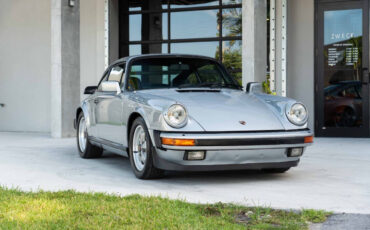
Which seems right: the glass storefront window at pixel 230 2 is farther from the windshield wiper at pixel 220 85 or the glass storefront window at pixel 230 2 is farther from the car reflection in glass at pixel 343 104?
the windshield wiper at pixel 220 85

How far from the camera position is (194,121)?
5727 mm

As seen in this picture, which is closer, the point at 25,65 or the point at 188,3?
the point at 188,3

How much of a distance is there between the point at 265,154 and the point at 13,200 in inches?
96.0

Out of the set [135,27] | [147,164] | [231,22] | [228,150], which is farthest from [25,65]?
[228,150]

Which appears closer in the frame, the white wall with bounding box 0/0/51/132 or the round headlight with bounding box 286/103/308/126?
the round headlight with bounding box 286/103/308/126

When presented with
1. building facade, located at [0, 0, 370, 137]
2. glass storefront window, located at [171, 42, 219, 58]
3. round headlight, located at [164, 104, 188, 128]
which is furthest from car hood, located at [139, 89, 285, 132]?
glass storefront window, located at [171, 42, 219, 58]

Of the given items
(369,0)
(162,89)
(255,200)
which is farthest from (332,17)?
(255,200)

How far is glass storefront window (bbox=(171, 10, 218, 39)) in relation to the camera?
12.9 m

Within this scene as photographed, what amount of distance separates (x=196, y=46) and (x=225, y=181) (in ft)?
24.3

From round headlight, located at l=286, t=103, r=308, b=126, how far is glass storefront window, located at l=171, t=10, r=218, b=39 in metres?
6.91

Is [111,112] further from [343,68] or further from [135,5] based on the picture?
[135,5]

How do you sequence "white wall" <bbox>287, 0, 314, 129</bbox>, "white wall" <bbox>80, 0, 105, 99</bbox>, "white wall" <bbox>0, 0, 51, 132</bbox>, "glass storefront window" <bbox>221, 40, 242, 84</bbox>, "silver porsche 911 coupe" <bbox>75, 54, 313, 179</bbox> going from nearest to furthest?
"silver porsche 911 coupe" <bbox>75, 54, 313, 179</bbox>, "white wall" <bbox>287, 0, 314, 129</bbox>, "glass storefront window" <bbox>221, 40, 242, 84</bbox>, "white wall" <bbox>80, 0, 105, 99</bbox>, "white wall" <bbox>0, 0, 51, 132</bbox>

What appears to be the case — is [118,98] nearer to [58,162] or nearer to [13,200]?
[58,162]

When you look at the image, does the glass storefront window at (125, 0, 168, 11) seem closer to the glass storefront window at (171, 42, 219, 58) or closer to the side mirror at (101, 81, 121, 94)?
the glass storefront window at (171, 42, 219, 58)
